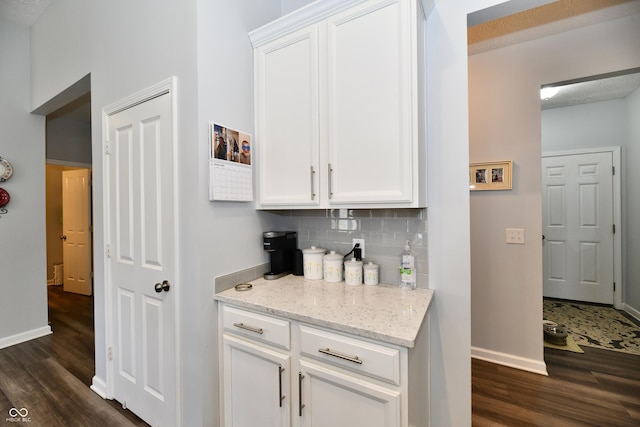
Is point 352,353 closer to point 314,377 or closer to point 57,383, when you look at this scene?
point 314,377

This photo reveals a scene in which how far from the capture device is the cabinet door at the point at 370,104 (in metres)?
1.32

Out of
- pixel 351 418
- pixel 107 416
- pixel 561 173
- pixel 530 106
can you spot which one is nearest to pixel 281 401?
pixel 351 418

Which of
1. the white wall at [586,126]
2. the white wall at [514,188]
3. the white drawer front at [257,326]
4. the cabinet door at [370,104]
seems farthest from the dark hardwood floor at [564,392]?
the white wall at [586,126]

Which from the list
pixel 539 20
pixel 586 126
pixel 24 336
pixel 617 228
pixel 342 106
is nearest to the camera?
pixel 342 106

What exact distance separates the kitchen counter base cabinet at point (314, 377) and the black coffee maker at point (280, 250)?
42 cm

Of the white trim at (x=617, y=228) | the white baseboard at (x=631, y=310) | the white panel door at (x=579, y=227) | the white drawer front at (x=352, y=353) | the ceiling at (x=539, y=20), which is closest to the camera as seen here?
the white drawer front at (x=352, y=353)

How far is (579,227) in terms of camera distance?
3.77m

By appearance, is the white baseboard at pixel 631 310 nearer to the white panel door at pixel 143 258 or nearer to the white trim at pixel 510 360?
the white trim at pixel 510 360

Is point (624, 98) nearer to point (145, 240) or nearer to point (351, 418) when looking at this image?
point (351, 418)

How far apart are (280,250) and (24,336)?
321cm

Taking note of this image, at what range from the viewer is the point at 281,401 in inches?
49.9

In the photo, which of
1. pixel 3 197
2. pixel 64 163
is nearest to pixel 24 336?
pixel 3 197

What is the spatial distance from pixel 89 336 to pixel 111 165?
2.22 metres

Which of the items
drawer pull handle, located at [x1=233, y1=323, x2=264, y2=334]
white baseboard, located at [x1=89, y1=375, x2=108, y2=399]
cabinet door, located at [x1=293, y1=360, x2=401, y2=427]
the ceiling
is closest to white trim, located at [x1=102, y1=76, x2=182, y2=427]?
white baseboard, located at [x1=89, y1=375, x2=108, y2=399]
